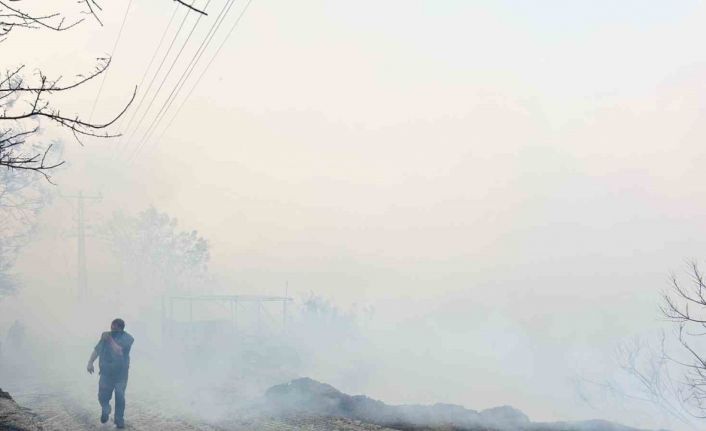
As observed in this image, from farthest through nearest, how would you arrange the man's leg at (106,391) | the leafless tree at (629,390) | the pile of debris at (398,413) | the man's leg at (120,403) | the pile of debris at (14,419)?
the leafless tree at (629,390) < the pile of debris at (398,413) < the man's leg at (106,391) < the man's leg at (120,403) < the pile of debris at (14,419)

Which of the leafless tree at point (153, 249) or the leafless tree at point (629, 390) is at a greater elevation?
the leafless tree at point (153, 249)

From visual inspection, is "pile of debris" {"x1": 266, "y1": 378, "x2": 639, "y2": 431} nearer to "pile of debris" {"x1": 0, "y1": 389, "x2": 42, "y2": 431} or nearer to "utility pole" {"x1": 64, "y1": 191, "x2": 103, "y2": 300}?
"pile of debris" {"x1": 0, "y1": 389, "x2": 42, "y2": 431}

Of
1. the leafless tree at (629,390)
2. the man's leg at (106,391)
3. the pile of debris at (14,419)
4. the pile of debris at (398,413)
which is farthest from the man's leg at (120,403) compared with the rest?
the leafless tree at (629,390)

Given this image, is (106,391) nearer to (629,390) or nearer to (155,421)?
(155,421)

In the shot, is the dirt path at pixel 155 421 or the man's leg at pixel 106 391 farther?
the man's leg at pixel 106 391

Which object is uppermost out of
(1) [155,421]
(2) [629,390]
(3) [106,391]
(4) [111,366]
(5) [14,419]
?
(4) [111,366]

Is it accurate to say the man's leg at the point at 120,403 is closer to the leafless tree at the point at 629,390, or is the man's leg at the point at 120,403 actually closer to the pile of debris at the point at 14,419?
the pile of debris at the point at 14,419

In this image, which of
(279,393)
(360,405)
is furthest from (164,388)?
(360,405)

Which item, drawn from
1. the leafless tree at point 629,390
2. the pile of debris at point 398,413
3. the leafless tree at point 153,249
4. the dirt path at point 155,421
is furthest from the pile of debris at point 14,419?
the leafless tree at point 153,249

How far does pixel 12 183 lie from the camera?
24.2 metres

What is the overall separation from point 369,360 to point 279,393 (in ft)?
42.9

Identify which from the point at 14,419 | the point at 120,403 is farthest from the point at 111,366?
the point at 14,419

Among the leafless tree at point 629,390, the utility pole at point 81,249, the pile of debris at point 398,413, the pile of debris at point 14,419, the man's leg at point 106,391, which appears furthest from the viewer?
the utility pole at point 81,249

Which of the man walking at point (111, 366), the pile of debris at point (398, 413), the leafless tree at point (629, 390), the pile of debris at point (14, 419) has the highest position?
the man walking at point (111, 366)
